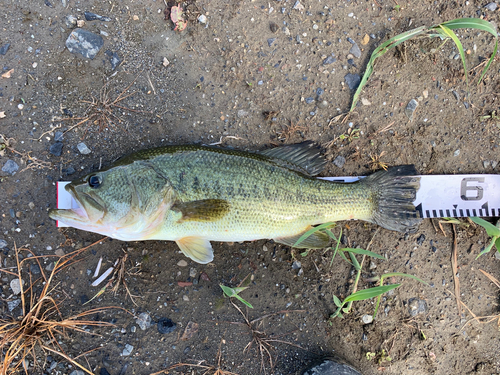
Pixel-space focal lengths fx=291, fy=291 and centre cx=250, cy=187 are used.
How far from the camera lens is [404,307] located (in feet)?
11.0

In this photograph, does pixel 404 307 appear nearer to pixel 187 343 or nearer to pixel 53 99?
pixel 187 343

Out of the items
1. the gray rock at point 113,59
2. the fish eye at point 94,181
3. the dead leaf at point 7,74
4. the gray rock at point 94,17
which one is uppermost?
the gray rock at point 94,17

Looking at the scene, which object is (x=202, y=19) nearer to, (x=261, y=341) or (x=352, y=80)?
(x=352, y=80)

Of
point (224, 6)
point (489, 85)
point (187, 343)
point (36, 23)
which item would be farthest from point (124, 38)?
point (489, 85)

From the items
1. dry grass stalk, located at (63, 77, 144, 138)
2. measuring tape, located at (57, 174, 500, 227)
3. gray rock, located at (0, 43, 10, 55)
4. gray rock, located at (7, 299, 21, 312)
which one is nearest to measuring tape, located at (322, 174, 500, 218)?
measuring tape, located at (57, 174, 500, 227)

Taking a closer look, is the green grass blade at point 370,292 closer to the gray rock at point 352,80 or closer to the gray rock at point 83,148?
the gray rock at point 352,80

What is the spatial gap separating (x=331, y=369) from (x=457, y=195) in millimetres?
2421

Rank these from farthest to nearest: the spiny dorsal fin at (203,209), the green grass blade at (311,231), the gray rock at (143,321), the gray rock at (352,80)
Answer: the gray rock at (352,80) → the gray rock at (143,321) → the green grass blade at (311,231) → the spiny dorsal fin at (203,209)

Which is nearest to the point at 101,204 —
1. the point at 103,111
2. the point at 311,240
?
the point at 103,111

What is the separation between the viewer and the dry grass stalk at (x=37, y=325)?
293cm

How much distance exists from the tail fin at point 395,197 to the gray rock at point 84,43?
10.8 ft

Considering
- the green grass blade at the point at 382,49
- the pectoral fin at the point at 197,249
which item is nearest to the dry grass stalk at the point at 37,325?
the pectoral fin at the point at 197,249

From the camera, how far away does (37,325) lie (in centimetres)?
301

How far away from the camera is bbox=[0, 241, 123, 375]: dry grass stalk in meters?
2.93
